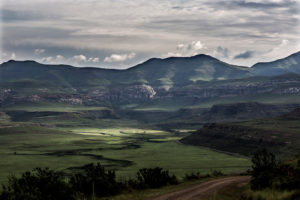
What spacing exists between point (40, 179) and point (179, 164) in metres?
114

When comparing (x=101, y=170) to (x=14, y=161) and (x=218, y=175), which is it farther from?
(x=14, y=161)

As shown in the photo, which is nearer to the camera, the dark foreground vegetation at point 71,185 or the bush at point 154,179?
the dark foreground vegetation at point 71,185

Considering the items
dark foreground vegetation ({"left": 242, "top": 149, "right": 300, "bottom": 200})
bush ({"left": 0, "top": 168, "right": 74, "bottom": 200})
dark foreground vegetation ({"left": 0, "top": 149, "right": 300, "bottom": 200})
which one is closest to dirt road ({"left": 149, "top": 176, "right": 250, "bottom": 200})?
dark foreground vegetation ({"left": 0, "top": 149, "right": 300, "bottom": 200})

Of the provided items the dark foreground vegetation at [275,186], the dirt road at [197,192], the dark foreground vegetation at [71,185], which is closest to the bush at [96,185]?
the dark foreground vegetation at [71,185]

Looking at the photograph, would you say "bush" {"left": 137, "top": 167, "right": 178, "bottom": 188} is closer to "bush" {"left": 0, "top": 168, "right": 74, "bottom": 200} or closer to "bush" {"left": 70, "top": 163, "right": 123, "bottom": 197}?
"bush" {"left": 70, "top": 163, "right": 123, "bottom": 197}

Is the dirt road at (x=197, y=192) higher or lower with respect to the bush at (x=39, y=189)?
lower

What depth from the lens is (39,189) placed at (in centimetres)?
4622

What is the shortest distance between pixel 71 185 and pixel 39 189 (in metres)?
4.18

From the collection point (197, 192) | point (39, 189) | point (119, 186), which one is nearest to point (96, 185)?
point (119, 186)

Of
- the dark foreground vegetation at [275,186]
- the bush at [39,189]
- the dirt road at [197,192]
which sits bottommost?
the dirt road at [197,192]

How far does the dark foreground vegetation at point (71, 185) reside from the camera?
4291 cm

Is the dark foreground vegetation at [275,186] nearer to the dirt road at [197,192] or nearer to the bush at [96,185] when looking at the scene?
the dirt road at [197,192]

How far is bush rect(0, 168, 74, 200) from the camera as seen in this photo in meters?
41.4

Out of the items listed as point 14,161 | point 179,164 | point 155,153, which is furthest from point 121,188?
point 155,153
